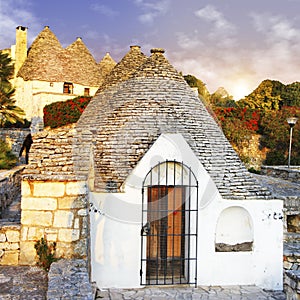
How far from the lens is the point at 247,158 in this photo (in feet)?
73.7

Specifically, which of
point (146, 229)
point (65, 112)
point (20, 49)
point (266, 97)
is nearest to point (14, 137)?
point (65, 112)

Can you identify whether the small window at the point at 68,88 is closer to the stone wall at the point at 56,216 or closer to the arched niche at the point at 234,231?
the arched niche at the point at 234,231

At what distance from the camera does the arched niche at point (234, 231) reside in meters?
7.69

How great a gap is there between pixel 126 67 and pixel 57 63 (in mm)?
16960

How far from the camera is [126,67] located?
1016cm

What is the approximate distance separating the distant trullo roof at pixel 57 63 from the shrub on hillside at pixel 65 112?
4068 mm

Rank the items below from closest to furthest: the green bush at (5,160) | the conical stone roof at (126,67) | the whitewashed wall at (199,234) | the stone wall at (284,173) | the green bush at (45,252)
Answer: the green bush at (45,252), the whitewashed wall at (199,234), the conical stone roof at (126,67), the stone wall at (284,173), the green bush at (5,160)

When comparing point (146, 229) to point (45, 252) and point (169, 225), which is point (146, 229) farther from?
point (45, 252)

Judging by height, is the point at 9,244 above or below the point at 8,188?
below

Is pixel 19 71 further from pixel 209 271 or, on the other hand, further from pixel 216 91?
pixel 216 91

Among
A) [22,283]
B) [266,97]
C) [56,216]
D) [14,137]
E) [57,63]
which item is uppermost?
[57,63]

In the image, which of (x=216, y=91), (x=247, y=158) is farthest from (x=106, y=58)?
(x=216, y=91)

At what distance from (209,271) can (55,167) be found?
3837mm

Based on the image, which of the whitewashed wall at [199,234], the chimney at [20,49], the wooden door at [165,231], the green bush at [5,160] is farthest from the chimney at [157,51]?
the chimney at [20,49]
